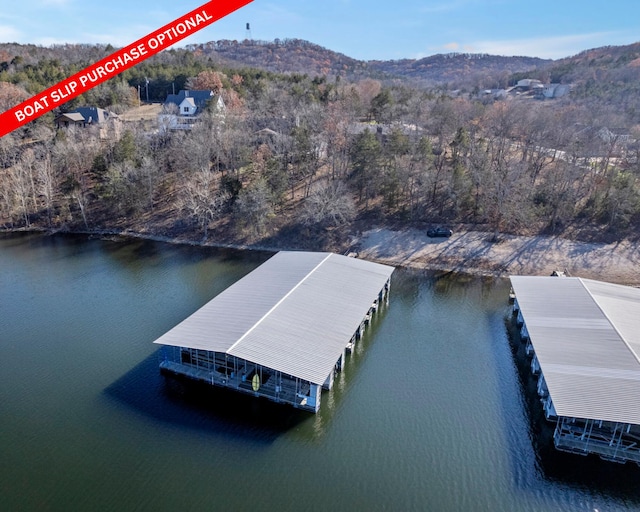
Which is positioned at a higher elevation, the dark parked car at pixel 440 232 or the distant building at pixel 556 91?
the distant building at pixel 556 91

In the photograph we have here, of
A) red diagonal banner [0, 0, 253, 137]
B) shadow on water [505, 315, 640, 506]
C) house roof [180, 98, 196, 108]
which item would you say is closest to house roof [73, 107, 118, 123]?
house roof [180, 98, 196, 108]

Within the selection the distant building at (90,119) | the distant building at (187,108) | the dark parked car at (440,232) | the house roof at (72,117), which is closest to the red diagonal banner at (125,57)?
the dark parked car at (440,232)

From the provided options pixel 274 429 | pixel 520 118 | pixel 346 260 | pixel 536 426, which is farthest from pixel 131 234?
pixel 520 118

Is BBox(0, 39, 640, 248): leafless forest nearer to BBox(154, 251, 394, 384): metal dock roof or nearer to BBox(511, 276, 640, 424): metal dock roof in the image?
BBox(154, 251, 394, 384): metal dock roof

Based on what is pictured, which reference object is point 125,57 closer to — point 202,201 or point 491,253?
point 202,201

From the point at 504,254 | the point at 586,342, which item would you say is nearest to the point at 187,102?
the point at 504,254

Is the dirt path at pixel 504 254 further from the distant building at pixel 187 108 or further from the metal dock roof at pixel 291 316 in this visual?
the distant building at pixel 187 108

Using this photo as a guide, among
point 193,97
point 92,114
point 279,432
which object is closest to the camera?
point 279,432
